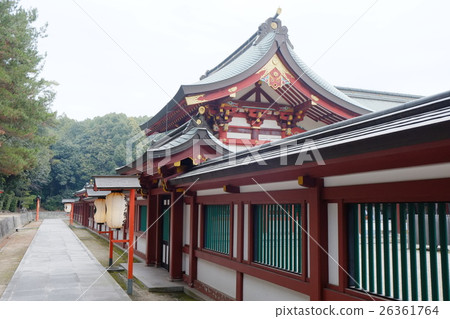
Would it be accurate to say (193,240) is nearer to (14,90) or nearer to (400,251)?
(400,251)

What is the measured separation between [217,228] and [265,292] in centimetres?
251

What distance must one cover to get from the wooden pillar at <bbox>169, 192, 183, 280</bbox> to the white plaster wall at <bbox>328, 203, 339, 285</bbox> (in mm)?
6269

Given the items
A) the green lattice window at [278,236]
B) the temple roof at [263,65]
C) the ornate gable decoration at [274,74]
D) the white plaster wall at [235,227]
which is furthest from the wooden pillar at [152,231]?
the green lattice window at [278,236]

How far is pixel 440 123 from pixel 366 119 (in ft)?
7.58

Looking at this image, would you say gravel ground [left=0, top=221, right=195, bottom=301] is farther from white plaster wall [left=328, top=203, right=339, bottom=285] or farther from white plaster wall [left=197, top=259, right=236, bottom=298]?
white plaster wall [left=328, top=203, right=339, bottom=285]

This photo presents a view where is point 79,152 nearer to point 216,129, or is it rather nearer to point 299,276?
point 216,129

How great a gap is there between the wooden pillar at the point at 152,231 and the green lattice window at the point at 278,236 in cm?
753

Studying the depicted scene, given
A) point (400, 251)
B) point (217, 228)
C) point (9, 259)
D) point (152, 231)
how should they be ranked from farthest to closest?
point (9, 259) → point (152, 231) → point (217, 228) → point (400, 251)

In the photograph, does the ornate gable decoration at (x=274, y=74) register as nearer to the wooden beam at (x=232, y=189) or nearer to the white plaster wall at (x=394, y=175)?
the wooden beam at (x=232, y=189)

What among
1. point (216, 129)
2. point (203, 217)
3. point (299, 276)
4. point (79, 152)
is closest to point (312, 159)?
point (299, 276)

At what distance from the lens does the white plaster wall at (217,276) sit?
27.3 feet

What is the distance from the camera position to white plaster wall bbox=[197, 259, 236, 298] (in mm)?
Answer: 8320

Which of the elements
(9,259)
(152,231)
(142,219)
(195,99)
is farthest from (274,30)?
(9,259)

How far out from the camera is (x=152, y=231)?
1473 centimetres
